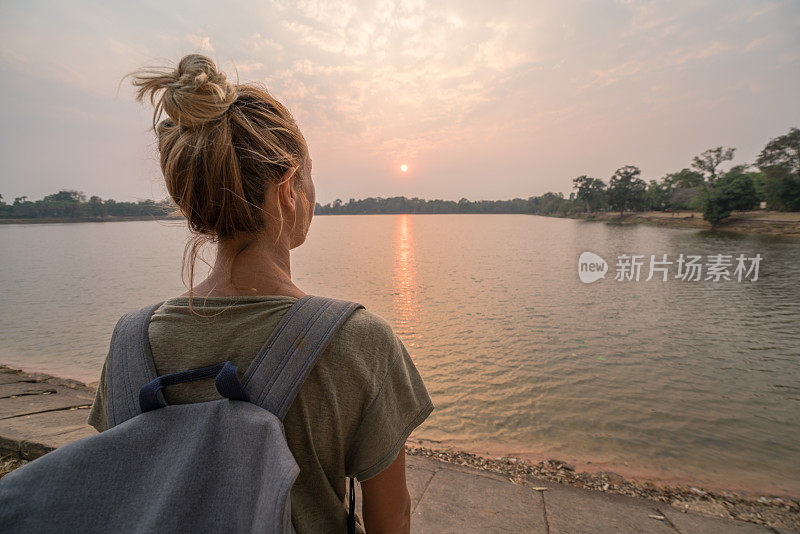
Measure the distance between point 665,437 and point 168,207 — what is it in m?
6.54

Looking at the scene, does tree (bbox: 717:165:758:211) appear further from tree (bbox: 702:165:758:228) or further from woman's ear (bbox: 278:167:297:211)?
woman's ear (bbox: 278:167:297:211)

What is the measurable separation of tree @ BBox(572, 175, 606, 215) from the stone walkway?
117 m

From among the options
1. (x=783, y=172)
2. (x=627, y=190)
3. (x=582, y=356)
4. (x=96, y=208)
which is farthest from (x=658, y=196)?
(x=96, y=208)

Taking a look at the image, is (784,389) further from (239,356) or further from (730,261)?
(730,261)

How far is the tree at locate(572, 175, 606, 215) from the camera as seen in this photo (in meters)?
105

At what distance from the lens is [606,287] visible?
52.1 ft

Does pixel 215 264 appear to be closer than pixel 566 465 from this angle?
Yes

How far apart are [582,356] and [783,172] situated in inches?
2356

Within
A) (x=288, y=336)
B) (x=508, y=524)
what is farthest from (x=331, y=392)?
(x=508, y=524)

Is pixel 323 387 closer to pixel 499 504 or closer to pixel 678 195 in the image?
pixel 499 504

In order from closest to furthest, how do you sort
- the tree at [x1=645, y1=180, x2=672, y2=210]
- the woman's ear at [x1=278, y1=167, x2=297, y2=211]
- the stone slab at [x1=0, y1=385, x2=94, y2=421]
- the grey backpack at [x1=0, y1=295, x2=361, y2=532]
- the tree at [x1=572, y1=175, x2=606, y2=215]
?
1. the grey backpack at [x1=0, y1=295, x2=361, y2=532]
2. the woman's ear at [x1=278, y1=167, x2=297, y2=211]
3. the stone slab at [x1=0, y1=385, x2=94, y2=421]
4. the tree at [x1=645, y1=180, x2=672, y2=210]
5. the tree at [x1=572, y1=175, x2=606, y2=215]

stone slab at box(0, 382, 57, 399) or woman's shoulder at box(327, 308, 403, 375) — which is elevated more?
woman's shoulder at box(327, 308, 403, 375)

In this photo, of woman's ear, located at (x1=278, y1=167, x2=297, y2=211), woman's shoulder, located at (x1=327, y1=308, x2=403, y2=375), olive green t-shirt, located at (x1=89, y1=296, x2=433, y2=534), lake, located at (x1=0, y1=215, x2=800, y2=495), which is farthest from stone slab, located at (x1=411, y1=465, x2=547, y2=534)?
woman's ear, located at (x1=278, y1=167, x2=297, y2=211)

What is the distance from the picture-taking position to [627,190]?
81.0 meters
